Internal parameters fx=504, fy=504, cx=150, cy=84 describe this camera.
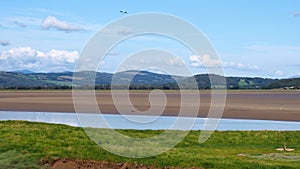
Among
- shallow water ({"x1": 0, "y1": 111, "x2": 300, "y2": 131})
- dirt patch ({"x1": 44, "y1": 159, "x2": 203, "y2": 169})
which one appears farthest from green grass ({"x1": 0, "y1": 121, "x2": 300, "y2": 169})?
shallow water ({"x1": 0, "y1": 111, "x2": 300, "y2": 131})

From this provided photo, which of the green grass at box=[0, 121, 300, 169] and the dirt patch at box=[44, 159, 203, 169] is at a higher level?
the green grass at box=[0, 121, 300, 169]

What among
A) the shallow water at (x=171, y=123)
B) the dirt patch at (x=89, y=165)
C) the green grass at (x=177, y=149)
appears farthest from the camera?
the shallow water at (x=171, y=123)

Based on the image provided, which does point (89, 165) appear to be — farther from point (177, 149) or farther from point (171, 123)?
point (171, 123)

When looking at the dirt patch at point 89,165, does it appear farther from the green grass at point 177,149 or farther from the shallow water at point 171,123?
the shallow water at point 171,123

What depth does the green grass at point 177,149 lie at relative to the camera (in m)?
22.5

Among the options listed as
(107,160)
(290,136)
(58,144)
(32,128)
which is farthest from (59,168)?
(290,136)

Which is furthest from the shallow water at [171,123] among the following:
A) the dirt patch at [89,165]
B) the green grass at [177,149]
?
the dirt patch at [89,165]

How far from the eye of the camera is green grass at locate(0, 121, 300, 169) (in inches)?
885

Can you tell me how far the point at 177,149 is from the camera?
2619cm

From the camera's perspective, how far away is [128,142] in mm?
28547

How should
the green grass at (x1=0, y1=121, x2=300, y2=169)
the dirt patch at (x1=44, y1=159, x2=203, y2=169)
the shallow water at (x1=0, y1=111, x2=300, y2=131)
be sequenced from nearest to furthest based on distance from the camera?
1. the dirt patch at (x1=44, y1=159, x2=203, y2=169)
2. the green grass at (x1=0, y1=121, x2=300, y2=169)
3. the shallow water at (x1=0, y1=111, x2=300, y2=131)

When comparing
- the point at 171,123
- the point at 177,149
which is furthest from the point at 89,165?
the point at 171,123

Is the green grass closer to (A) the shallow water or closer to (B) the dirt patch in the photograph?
(B) the dirt patch

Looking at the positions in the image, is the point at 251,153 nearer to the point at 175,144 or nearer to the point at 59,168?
the point at 175,144
